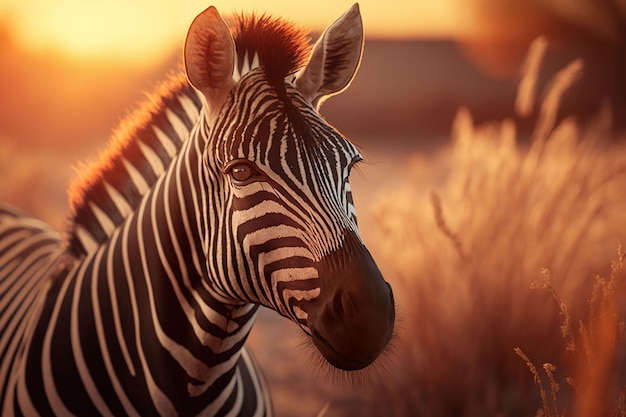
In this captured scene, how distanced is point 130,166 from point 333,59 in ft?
2.01

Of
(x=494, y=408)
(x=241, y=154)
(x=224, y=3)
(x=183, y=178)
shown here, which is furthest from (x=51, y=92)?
(x=494, y=408)

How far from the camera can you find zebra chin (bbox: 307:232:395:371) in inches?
47.3

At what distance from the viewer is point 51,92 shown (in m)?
2.77

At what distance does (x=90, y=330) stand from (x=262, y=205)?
61cm

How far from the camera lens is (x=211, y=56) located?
1.39 m

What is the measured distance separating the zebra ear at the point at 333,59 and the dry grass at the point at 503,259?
974 millimetres

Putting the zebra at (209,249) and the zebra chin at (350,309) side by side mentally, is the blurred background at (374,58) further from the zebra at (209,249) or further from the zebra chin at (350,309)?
the zebra chin at (350,309)

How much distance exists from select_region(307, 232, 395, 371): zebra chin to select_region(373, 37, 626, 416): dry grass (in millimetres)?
1231

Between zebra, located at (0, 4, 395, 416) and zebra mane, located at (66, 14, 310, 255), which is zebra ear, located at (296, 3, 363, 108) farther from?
zebra mane, located at (66, 14, 310, 255)

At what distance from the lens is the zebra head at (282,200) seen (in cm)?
123

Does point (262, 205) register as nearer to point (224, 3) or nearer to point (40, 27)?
point (224, 3)

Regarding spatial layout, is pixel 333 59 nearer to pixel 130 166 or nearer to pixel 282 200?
pixel 282 200

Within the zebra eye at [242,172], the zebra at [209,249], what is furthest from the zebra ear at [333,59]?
the zebra eye at [242,172]

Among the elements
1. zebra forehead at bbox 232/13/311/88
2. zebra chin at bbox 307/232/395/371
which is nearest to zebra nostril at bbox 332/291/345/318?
zebra chin at bbox 307/232/395/371
